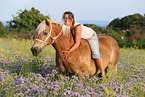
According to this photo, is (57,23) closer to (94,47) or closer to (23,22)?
(94,47)

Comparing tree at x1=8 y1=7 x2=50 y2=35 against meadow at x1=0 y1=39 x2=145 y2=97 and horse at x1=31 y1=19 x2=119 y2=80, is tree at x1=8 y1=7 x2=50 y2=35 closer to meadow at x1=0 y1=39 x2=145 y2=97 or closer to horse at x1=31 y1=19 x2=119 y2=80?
meadow at x1=0 y1=39 x2=145 y2=97

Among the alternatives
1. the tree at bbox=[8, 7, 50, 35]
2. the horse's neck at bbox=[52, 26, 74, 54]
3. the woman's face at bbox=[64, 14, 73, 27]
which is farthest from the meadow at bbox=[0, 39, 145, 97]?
the tree at bbox=[8, 7, 50, 35]

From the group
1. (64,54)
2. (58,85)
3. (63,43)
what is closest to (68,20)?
(63,43)

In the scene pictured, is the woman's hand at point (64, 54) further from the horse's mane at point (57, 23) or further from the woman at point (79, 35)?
the horse's mane at point (57, 23)

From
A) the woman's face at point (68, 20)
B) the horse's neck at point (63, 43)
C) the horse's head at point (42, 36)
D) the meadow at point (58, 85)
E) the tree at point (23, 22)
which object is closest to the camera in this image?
the meadow at point (58, 85)

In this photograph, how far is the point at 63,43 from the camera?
332 cm

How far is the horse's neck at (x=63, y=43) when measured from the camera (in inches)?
129

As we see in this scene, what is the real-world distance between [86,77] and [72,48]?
33.2 inches

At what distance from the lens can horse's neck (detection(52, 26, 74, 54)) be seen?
10.8 feet

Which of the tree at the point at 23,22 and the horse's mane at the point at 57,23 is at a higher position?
the tree at the point at 23,22


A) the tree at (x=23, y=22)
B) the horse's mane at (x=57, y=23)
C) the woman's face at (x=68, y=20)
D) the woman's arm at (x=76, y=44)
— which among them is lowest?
the woman's arm at (x=76, y=44)

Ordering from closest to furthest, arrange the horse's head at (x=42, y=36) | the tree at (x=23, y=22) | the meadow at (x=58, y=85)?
1. the meadow at (x=58, y=85)
2. the horse's head at (x=42, y=36)
3. the tree at (x=23, y=22)

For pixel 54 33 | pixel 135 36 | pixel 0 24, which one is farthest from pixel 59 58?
pixel 0 24

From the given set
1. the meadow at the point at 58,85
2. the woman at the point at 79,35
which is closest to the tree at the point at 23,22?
the meadow at the point at 58,85
